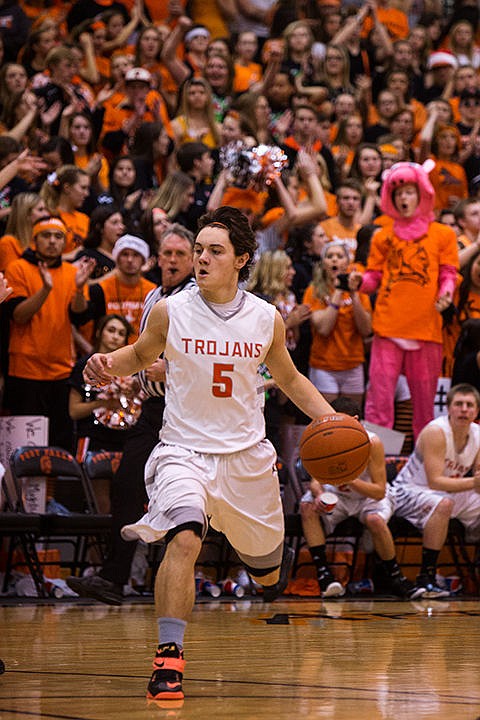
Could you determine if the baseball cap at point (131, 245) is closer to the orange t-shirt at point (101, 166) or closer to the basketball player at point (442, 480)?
the orange t-shirt at point (101, 166)

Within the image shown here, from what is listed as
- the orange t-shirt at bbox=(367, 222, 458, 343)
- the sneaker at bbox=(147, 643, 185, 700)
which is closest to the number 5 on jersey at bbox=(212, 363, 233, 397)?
the sneaker at bbox=(147, 643, 185, 700)

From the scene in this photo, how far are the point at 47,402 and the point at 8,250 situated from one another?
135 centimetres

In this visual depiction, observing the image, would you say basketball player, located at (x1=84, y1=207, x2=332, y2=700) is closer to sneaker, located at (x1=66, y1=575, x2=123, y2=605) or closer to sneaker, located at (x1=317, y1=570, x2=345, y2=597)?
sneaker, located at (x1=66, y1=575, x2=123, y2=605)

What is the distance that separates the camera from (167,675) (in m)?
4.58

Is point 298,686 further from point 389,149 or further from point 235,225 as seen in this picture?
point 389,149

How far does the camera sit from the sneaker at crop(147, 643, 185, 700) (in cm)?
452

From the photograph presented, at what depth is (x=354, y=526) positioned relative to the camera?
9.56 m

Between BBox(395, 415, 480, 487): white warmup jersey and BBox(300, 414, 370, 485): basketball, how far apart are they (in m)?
4.15

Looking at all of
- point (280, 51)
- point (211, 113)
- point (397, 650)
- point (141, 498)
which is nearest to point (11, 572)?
point (141, 498)

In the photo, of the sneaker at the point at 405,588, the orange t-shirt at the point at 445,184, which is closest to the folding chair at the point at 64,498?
the sneaker at the point at 405,588

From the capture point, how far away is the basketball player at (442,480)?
9438 mm

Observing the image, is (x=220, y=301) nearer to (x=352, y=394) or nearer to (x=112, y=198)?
(x=352, y=394)

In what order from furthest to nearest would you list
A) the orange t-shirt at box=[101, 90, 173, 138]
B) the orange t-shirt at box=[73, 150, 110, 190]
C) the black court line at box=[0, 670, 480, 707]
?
the orange t-shirt at box=[101, 90, 173, 138]
the orange t-shirt at box=[73, 150, 110, 190]
the black court line at box=[0, 670, 480, 707]

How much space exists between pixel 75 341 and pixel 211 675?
540cm
